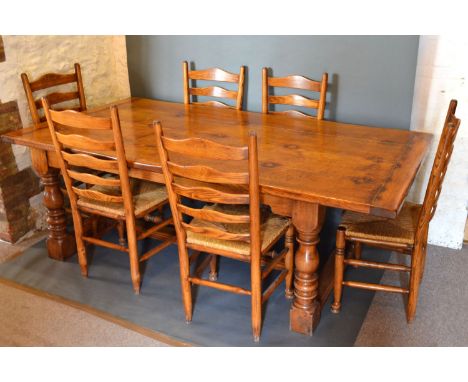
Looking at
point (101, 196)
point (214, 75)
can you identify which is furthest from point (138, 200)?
point (214, 75)

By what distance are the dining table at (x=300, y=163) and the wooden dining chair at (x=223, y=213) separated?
0.12 m

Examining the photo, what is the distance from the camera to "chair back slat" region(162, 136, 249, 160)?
1.90m

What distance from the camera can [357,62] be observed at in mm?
2855

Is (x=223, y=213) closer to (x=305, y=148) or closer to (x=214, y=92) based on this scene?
(x=305, y=148)

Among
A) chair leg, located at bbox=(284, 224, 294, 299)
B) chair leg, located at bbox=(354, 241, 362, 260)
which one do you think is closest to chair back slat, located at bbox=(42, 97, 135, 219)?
chair leg, located at bbox=(284, 224, 294, 299)

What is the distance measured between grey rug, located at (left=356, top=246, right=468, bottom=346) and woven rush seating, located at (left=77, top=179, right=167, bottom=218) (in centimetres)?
123

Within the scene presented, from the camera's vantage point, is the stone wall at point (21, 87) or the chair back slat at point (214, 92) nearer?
Answer: the stone wall at point (21, 87)

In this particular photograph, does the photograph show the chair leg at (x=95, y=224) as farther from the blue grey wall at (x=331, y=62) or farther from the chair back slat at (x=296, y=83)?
the chair back slat at (x=296, y=83)

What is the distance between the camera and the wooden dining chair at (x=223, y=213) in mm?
1955

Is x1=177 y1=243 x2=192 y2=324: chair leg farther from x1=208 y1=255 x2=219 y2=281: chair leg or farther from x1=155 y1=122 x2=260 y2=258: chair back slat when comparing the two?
x1=208 y1=255 x2=219 y2=281: chair leg

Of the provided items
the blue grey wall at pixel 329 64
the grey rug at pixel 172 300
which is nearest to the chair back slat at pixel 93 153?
the grey rug at pixel 172 300

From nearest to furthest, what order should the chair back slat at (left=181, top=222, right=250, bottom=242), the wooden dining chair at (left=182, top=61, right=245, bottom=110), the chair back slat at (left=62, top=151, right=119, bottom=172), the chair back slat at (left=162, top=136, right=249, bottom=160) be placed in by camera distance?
the chair back slat at (left=162, top=136, right=249, bottom=160), the chair back slat at (left=181, top=222, right=250, bottom=242), the chair back slat at (left=62, top=151, right=119, bottom=172), the wooden dining chair at (left=182, top=61, right=245, bottom=110)

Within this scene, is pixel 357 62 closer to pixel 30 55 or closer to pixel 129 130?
pixel 129 130
